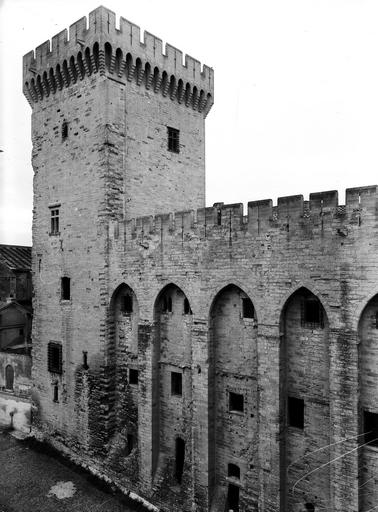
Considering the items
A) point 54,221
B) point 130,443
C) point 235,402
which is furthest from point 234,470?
point 54,221

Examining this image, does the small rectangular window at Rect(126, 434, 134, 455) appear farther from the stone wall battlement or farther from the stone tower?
the stone wall battlement

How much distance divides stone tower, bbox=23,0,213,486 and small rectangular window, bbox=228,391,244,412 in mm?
6158

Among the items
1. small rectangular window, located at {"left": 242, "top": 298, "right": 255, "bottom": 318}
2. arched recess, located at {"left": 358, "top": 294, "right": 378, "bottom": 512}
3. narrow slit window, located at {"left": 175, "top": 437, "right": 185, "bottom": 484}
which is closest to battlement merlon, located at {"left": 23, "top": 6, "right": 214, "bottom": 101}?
small rectangular window, located at {"left": 242, "top": 298, "right": 255, "bottom": 318}

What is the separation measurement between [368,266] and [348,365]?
293 centimetres

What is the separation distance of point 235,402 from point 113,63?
15.4 meters

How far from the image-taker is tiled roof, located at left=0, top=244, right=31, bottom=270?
34.1 meters

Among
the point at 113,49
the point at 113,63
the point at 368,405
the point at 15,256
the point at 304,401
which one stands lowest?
the point at 304,401

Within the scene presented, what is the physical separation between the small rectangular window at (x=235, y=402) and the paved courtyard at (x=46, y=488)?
5995 mm

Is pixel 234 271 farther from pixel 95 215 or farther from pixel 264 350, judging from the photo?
pixel 95 215

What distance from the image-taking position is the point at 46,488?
17.6m

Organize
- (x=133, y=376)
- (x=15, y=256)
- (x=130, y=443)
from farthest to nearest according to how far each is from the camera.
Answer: (x=15, y=256) → (x=133, y=376) → (x=130, y=443)

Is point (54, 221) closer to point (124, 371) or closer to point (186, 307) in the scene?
point (124, 371)

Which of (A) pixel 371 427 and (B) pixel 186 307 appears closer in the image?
(A) pixel 371 427

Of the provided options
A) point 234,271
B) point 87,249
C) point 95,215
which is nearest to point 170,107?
point 95,215
